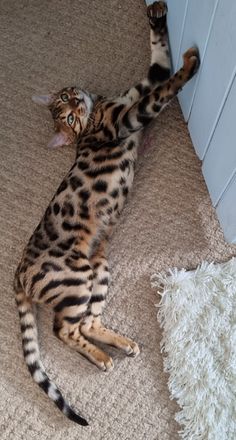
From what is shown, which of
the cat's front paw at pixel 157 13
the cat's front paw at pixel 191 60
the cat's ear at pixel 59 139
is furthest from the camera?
the cat's ear at pixel 59 139

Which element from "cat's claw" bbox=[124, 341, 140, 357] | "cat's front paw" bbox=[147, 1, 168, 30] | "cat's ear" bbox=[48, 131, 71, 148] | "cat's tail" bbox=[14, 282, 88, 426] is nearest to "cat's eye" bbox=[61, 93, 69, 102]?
"cat's ear" bbox=[48, 131, 71, 148]

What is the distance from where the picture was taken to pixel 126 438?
1.32m

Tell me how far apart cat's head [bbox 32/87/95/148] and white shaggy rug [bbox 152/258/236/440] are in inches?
21.1

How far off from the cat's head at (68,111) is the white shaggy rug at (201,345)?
0.54 meters

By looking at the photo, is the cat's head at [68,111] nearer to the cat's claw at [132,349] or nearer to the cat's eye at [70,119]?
the cat's eye at [70,119]

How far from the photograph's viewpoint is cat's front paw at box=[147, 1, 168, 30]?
54.1 inches

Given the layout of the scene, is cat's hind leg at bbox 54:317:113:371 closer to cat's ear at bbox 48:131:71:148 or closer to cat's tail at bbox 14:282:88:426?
cat's tail at bbox 14:282:88:426

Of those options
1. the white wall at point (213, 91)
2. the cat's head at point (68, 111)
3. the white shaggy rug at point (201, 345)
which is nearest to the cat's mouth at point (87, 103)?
the cat's head at point (68, 111)

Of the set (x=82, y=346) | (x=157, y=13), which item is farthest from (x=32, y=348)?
(x=157, y=13)

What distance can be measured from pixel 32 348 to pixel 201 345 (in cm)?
50

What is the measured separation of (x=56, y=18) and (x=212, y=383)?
4.50ft

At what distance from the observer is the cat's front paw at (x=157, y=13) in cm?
137

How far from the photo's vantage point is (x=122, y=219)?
4.86 feet

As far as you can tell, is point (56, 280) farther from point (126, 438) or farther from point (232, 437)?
point (232, 437)
